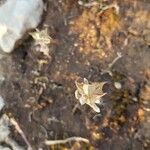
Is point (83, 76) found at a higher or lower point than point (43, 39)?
lower

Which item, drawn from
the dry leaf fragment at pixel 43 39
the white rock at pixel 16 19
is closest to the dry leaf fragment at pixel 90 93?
the dry leaf fragment at pixel 43 39

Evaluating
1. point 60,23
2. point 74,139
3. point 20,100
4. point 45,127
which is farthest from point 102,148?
point 60,23

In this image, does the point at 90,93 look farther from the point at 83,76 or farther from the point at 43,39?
the point at 43,39

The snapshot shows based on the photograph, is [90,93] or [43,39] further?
[43,39]

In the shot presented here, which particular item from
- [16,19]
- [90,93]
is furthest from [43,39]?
[90,93]

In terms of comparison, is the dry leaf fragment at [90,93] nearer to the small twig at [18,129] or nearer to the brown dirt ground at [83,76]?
the brown dirt ground at [83,76]
